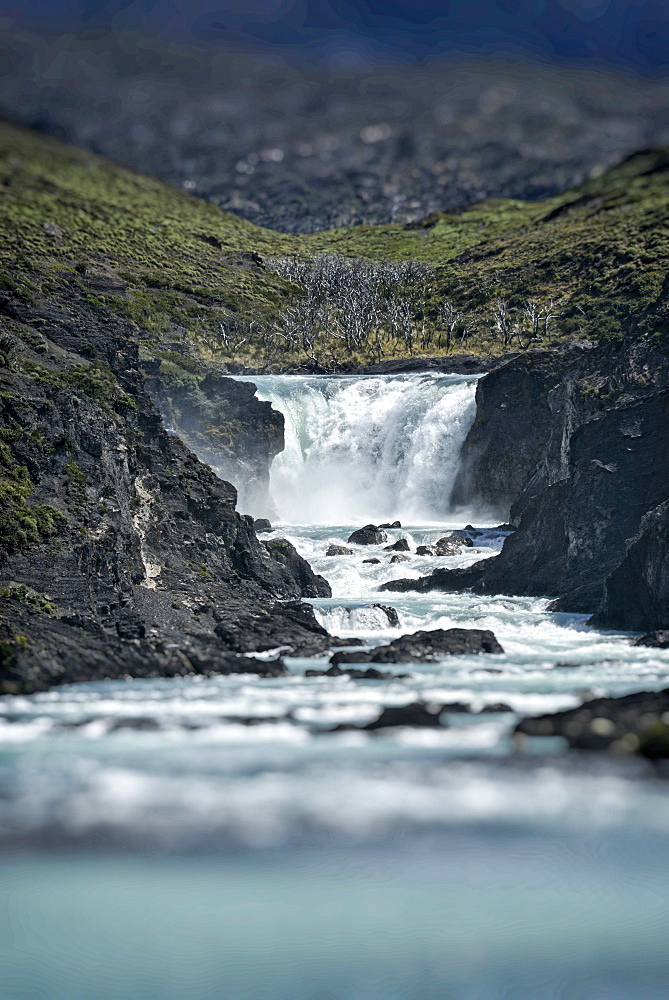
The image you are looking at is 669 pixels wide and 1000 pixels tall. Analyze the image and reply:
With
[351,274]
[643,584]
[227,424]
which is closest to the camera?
[643,584]

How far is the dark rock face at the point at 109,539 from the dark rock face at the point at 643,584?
448 inches

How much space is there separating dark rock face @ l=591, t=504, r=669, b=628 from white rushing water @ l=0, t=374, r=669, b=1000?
13979mm

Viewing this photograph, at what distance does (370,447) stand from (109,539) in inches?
1661

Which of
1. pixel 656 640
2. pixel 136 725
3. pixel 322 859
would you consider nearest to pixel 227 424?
pixel 656 640

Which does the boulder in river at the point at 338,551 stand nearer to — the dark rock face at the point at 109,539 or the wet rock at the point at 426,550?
the wet rock at the point at 426,550

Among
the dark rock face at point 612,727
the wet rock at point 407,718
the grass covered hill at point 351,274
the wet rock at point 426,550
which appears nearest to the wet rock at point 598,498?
the wet rock at point 426,550

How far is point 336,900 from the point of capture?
1298 cm

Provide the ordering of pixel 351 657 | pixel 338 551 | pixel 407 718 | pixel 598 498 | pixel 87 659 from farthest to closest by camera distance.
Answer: pixel 338 551 → pixel 598 498 → pixel 351 657 → pixel 87 659 → pixel 407 718

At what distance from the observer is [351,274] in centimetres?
11862

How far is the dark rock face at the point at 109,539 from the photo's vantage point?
27172 millimetres

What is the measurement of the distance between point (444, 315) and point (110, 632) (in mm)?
85446

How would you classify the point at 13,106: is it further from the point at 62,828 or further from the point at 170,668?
the point at 62,828

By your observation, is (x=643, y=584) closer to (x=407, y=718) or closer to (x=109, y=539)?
(x=407, y=718)

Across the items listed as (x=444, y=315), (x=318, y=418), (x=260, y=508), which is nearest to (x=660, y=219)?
(x=444, y=315)
